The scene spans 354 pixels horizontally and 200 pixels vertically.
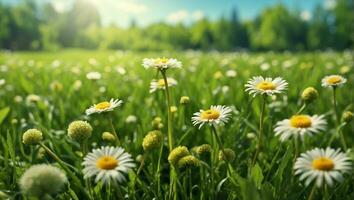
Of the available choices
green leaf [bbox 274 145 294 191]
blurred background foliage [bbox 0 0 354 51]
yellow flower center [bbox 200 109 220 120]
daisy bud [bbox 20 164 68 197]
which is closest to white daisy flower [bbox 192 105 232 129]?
yellow flower center [bbox 200 109 220 120]

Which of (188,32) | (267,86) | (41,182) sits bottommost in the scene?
(188,32)

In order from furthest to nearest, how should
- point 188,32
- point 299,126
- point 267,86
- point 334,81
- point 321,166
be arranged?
point 188,32 → point 334,81 → point 267,86 → point 299,126 → point 321,166

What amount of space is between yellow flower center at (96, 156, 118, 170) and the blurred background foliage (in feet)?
122

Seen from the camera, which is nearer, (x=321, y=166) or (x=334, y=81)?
(x=321, y=166)

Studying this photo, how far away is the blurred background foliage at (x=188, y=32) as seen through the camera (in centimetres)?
3950

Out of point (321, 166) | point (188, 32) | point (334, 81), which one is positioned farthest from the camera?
point (188, 32)

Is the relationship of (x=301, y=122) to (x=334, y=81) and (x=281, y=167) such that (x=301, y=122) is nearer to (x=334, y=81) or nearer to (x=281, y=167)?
(x=281, y=167)

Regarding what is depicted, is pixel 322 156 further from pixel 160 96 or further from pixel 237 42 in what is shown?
pixel 237 42

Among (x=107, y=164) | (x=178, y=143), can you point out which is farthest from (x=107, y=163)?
(x=178, y=143)

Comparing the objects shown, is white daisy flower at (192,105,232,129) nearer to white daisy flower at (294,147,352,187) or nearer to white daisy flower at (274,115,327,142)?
white daisy flower at (274,115,327,142)

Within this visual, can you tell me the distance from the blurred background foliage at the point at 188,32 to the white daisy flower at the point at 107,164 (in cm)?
3719

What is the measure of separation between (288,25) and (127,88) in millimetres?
38623

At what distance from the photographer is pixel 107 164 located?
1.07 m

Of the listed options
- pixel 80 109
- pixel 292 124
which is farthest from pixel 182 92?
pixel 292 124
